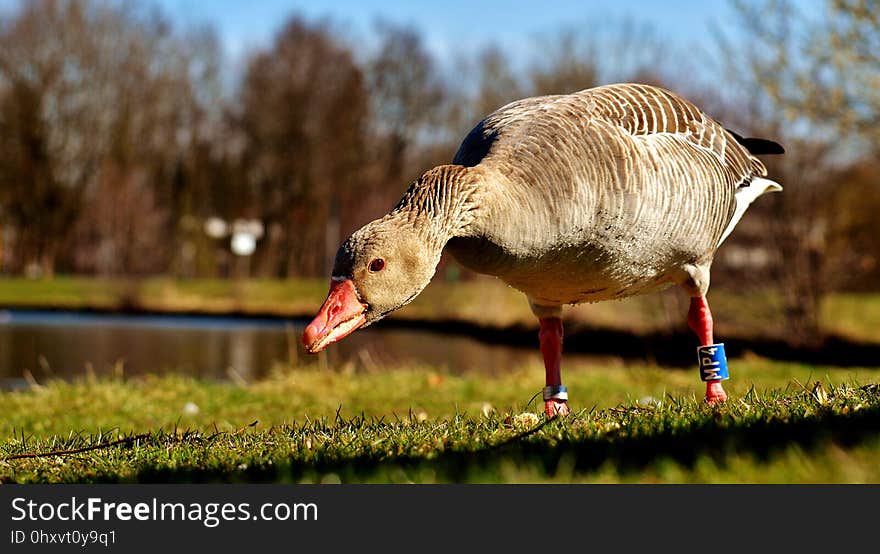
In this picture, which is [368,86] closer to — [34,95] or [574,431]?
[34,95]

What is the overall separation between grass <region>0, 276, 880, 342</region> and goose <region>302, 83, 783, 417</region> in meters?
12.6

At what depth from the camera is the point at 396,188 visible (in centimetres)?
A: 4462

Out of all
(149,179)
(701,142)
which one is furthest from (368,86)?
(701,142)

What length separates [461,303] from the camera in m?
30.0

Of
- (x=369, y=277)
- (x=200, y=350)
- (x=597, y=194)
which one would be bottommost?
(x=200, y=350)

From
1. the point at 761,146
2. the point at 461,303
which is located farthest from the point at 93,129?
the point at 761,146

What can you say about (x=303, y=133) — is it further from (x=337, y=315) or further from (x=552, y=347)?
(x=337, y=315)

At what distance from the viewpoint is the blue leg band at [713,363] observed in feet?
19.4

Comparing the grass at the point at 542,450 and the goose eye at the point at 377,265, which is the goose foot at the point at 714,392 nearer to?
the grass at the point at 542,450

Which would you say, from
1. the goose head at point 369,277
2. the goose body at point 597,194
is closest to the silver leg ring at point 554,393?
the goose body at point 597,194

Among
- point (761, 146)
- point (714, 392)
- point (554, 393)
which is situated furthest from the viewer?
point (761, 146)

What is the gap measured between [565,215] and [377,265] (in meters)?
1.09

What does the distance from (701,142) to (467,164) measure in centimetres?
172

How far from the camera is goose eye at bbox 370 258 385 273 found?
4.16 metres
